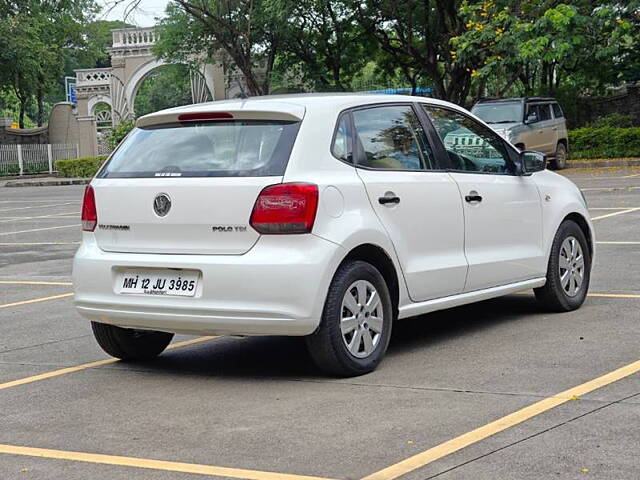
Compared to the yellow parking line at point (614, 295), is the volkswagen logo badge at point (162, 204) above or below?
above

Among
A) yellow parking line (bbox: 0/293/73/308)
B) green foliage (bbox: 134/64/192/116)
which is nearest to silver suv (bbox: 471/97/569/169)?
yellow parking line (bbox: 0/293/73/308)

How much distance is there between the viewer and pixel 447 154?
7887mm

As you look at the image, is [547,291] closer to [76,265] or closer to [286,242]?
[286,242]

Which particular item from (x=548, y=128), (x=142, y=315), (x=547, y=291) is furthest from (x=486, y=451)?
(x=548, y=128)

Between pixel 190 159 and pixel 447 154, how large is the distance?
1912 mm

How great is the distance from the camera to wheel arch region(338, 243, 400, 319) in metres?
6.87

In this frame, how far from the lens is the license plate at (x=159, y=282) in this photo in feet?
21.8

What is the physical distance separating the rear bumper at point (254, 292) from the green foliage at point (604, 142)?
27366 mm

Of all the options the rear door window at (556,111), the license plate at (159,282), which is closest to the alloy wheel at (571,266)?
the license plate at (159,282)

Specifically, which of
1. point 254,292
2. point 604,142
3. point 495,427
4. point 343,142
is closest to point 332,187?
point 343,142

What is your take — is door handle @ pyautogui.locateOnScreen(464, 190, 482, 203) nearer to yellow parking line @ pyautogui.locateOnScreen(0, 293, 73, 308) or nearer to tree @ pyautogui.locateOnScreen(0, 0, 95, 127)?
yellow parking line @ pyautogui.locateOnScreen(0, 293, 73, 308)

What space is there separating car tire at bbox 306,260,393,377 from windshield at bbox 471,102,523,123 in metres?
22.5

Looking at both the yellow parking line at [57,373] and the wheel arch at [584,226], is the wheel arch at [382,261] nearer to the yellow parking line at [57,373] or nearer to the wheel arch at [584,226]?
the yellow parking line at [57,373]

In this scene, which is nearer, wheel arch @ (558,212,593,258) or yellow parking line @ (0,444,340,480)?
yellow parking line @ (0,444,340,480)
